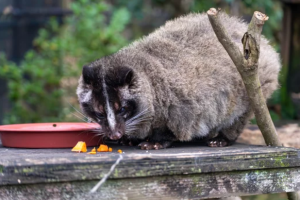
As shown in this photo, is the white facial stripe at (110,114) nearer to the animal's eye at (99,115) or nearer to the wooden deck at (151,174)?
the animal's eye at (99,115)

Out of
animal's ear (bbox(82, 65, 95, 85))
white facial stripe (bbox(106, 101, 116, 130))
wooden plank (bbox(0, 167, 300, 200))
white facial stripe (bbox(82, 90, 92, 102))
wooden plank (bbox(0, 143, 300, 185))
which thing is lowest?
wooden plank (bbox(0, 167, 300, 200))

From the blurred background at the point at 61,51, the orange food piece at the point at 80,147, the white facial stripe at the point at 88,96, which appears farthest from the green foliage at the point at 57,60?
the orange food piece at the point at 80,147

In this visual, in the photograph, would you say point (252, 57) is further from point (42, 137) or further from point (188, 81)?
point (42, 137)

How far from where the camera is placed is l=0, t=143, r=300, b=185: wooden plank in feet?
8.40

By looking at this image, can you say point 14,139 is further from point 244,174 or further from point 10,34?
point 10,34

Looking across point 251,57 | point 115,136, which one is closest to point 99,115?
point 115,136

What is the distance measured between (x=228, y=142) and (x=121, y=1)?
12.3 ft

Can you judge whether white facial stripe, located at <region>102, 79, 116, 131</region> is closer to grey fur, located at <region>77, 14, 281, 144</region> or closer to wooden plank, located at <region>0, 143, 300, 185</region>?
grey fur, located at <region>77, 14, 281, 144</region>

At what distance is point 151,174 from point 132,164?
13 centimetres

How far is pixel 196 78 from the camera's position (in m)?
3.98

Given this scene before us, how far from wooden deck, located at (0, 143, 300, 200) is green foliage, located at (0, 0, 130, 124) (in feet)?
12.0

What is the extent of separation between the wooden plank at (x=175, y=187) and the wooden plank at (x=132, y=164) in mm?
45

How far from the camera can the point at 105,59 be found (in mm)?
3947

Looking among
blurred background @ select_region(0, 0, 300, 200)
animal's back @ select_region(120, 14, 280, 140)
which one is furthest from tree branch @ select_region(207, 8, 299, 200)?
blurred background @ select_region(0, 0, 300, 200)
